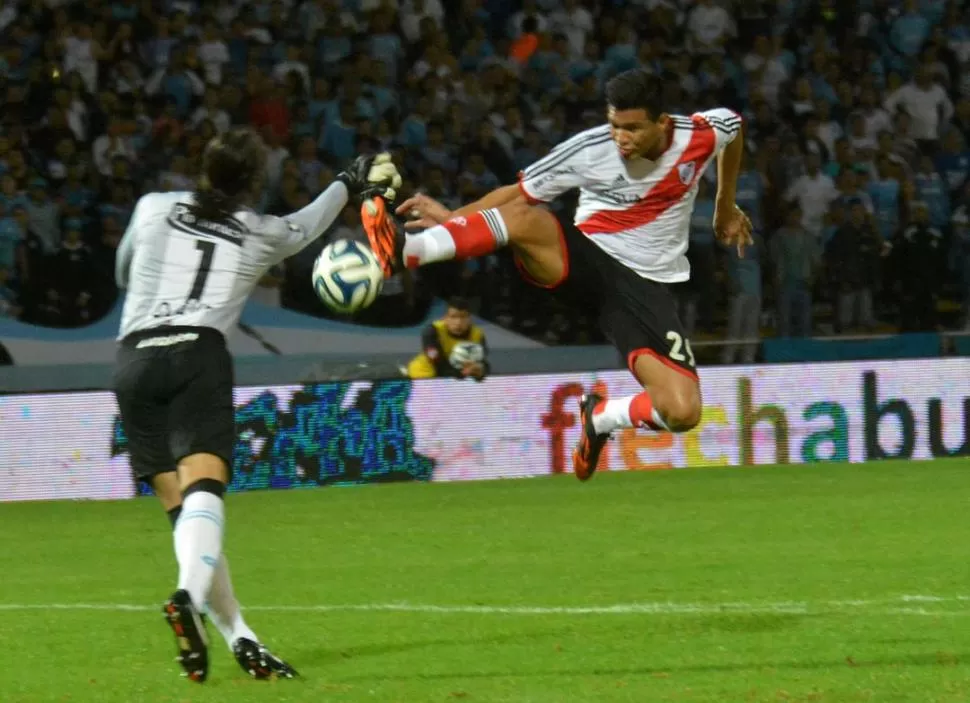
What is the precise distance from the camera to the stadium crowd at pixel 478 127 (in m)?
15.3

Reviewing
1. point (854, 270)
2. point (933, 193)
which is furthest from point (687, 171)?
point (933, 193)

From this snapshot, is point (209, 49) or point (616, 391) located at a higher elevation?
point (209, 49)

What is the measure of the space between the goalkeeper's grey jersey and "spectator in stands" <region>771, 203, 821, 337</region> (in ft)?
35.0

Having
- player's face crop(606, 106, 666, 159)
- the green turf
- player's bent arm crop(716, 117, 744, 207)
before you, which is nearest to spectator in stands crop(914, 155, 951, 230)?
the green turf

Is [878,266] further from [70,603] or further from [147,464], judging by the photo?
[147,464]

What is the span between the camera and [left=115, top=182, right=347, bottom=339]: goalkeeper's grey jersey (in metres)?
6.14

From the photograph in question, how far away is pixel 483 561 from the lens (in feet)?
31.2

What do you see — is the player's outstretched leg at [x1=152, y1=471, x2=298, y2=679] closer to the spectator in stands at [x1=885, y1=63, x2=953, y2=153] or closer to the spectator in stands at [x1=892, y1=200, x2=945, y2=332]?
the spectator in stands at [x1=892, y1=200, x2=945, y2=332]

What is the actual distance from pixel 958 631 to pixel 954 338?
348 inches

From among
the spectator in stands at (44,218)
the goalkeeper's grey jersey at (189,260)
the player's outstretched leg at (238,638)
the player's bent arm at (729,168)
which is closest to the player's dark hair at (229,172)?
the goalkeeper's grey jersey at (189,260)

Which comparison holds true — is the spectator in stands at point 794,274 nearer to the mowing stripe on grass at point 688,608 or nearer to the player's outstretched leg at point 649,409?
the player's outstretched leg at point 649,409

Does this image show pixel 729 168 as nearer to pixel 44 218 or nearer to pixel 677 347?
pixel 677 347

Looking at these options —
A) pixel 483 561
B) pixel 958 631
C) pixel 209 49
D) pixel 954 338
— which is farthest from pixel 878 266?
pixel 958 631

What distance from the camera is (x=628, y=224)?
7.99m
